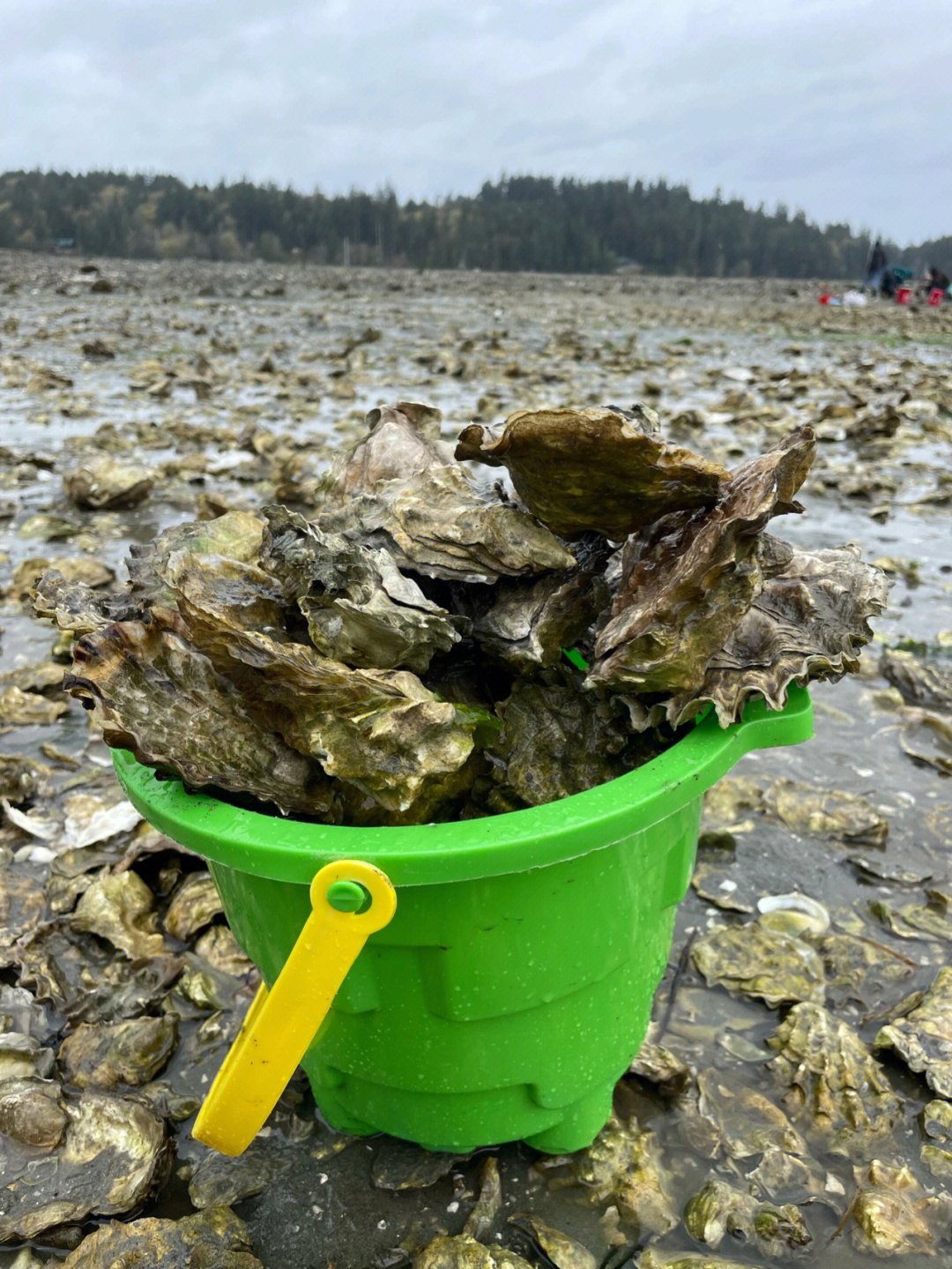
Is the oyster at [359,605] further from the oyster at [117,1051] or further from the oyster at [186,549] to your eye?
the oyster at [117,1051]

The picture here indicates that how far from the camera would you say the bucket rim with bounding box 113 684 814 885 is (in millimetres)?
1156

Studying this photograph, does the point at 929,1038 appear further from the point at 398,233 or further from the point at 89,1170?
the point at 398,233

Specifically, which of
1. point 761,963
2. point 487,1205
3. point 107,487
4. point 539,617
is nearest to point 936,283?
point 107,487

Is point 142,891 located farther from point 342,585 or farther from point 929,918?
point 929,918

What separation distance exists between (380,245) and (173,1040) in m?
49.8

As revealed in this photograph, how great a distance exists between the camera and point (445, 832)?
46.3 inches

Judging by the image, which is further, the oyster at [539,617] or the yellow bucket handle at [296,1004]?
the oyster at [539,617]

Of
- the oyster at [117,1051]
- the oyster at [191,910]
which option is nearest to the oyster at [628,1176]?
the oyster at [117,1051]

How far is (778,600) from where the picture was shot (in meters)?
1.62

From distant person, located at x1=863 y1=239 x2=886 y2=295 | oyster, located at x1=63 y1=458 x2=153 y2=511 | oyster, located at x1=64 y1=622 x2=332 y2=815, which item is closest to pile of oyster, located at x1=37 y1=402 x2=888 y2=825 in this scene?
oyster, located at x1=64 y1=622 x2=332 y2=815

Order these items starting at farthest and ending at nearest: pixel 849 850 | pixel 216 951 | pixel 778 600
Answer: pixel 849 850 → pixel 216 951 → pixel 778 600

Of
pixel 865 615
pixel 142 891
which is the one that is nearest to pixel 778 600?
pixel 865 615

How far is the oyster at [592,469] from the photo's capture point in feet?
4.42

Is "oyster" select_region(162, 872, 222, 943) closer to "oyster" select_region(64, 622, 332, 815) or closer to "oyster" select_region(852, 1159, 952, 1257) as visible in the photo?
"oyster" select_region(64, 622, 332, 815)
